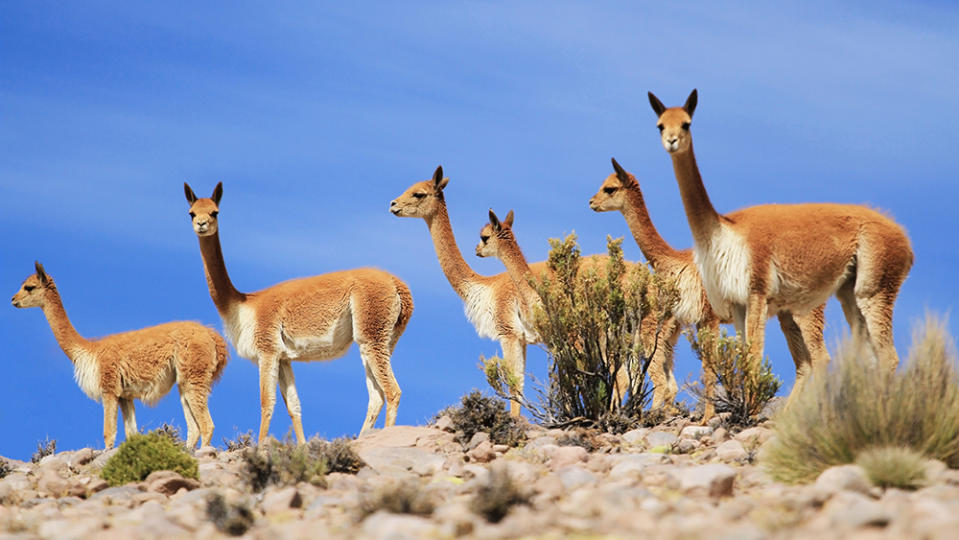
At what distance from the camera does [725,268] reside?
42.7 feet

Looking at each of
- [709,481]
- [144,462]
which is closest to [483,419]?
[144,462]

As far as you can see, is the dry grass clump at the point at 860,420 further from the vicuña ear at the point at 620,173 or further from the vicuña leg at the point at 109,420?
the vicuña leg at the point at 109,420

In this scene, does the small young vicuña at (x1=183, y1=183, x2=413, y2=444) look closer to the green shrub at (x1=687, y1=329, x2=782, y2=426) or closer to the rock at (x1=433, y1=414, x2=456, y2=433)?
the rock at (x1=433, y1=414, x2=456, y2=433)

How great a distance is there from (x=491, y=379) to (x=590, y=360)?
1.32 m

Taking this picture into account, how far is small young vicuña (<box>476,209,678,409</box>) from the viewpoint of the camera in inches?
605

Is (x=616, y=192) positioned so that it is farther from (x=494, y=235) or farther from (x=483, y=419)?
(x=483, y=419)

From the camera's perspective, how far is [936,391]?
9680mm

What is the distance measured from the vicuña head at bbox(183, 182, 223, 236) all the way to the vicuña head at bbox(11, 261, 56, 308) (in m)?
4.32

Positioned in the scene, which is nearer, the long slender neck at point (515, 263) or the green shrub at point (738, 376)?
the green shrub at point (738, 376)

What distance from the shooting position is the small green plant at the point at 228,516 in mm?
7801

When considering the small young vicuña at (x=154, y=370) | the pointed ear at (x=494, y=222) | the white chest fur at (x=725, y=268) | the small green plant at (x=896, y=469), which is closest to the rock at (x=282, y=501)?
the small green plant at (x=896, y=469)

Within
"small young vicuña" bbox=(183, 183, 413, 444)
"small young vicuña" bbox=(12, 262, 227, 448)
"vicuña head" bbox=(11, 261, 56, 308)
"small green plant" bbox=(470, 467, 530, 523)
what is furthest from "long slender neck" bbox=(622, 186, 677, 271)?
Answer: "vicuña head" bbox=(11, 261, 56, 308)

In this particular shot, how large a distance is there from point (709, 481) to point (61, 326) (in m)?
14.5

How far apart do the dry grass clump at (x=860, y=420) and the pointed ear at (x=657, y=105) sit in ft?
14.5
